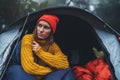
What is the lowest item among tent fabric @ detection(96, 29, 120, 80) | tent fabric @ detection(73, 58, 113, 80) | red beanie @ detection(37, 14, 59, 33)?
tent fabric @ detection(73, 58, 113, 80)

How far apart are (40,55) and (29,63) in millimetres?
189

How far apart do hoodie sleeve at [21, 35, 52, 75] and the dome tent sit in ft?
0.44

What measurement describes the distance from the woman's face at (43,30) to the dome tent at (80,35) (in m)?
0.21

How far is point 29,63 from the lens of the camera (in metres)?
4.87

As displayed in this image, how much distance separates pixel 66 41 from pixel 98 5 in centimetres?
809

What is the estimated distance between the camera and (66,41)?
237 inches

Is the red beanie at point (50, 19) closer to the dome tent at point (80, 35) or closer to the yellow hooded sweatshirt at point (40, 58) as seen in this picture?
the dome tent at point (80, 35)

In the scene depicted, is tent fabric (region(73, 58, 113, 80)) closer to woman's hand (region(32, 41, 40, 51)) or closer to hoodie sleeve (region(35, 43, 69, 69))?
hoodie sleeve (region(35, 43, 69, 69))

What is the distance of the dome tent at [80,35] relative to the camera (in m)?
5.18

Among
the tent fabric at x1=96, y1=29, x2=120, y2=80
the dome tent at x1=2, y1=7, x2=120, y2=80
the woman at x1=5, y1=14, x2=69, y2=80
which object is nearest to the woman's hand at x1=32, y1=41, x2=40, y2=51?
the woman at x1=5, y1=14, x2=69, y2=80

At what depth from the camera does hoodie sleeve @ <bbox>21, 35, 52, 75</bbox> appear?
4855mm

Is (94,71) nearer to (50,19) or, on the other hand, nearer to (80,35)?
(50,19)

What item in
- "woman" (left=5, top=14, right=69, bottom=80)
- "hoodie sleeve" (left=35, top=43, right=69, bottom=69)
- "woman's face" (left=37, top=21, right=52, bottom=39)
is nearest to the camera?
"woman" (left=5, top=14, right=69, bottom=80)

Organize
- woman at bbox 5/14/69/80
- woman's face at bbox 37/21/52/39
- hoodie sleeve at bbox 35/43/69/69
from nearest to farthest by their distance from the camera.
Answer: woman at bbox 5/14/69/80
hoodie sleeve at bbox 35/43/69/69
woman's face at bbox 37/21/52/39
